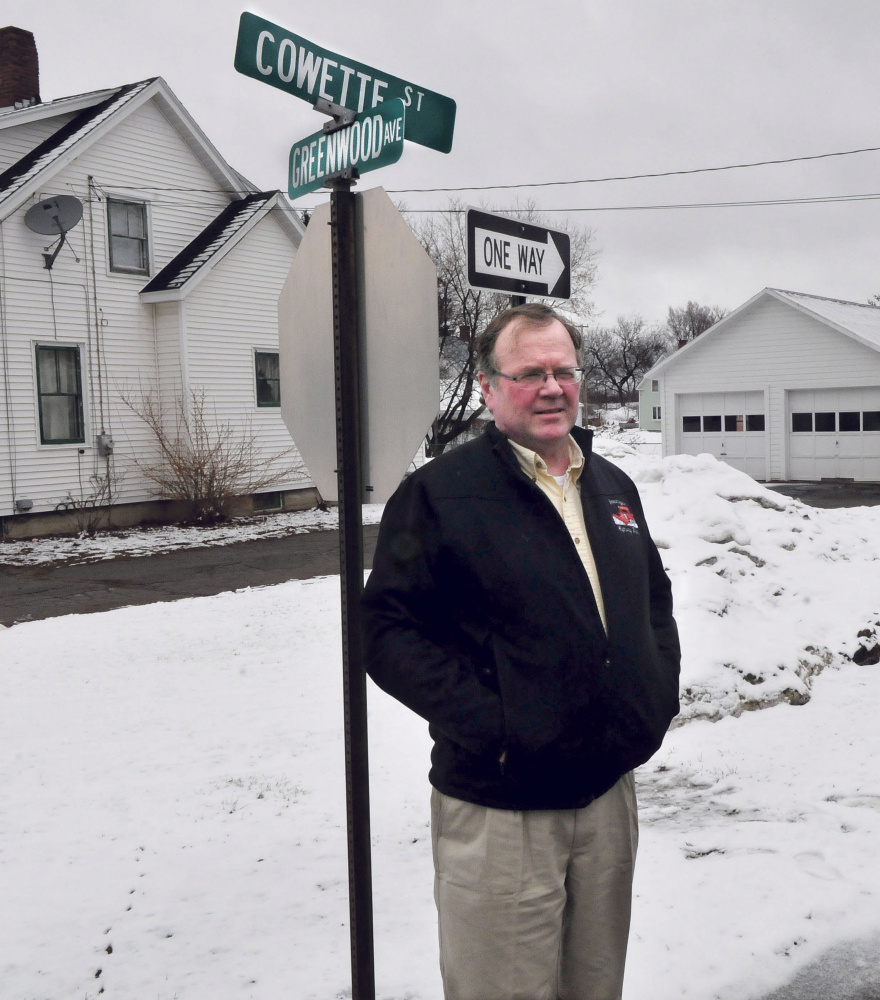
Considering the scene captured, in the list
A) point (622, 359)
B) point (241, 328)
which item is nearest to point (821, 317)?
point (241, 328)

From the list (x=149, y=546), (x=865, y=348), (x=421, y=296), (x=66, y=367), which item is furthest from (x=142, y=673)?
(x=865, y=348)

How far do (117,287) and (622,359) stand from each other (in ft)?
260

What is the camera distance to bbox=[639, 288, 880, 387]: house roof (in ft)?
84.2

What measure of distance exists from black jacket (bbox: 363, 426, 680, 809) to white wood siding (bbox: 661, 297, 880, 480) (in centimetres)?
2565

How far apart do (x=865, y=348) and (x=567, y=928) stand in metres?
25.9

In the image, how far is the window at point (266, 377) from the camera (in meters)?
20.6

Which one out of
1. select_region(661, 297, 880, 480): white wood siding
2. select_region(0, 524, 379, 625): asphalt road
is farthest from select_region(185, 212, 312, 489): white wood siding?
select_region(661, 297, 880, 480): white wood siding

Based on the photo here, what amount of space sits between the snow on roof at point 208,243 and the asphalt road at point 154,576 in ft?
19.7

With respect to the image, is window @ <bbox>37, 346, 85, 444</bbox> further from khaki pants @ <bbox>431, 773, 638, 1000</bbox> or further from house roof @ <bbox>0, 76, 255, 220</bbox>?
khaki pants @ <bbox>431, 773, 638, 1000</bbox>

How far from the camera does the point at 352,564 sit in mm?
2729

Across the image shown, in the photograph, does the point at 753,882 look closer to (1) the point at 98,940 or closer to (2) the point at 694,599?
(1) the point at 98,940

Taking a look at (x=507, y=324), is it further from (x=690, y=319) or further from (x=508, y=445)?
(x=690, y=319)

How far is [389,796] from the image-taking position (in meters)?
4.99

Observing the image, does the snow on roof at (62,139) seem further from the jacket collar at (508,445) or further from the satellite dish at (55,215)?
the jacket collar at (508,445)
